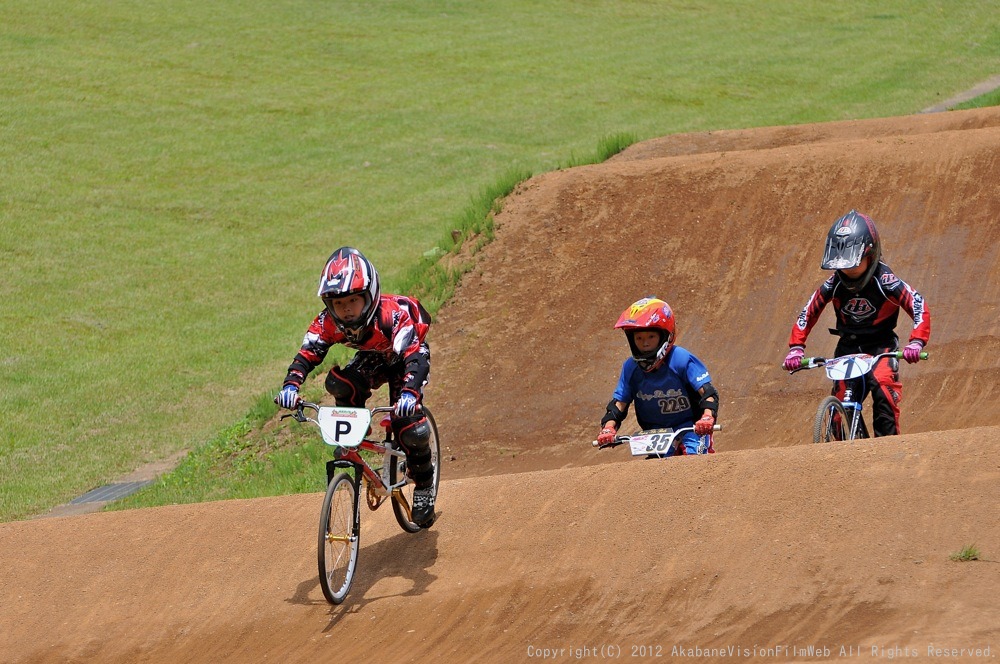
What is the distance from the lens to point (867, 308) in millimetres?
10656

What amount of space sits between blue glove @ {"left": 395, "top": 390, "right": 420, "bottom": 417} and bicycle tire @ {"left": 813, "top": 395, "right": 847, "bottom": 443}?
148 inches

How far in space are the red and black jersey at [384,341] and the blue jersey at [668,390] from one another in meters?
2.12

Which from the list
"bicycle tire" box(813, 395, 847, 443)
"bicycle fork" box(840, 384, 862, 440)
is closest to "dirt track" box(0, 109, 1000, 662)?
"bicycle tire" box(813, 395, 847, 443)

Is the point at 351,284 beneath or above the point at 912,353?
above

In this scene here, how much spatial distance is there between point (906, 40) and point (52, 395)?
111 feet

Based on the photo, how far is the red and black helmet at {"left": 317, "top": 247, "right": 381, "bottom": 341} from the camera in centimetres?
816

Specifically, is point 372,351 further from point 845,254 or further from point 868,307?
point 868,307

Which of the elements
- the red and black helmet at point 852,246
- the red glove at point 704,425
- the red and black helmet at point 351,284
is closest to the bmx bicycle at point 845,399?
the red and black helmet at point 852,246

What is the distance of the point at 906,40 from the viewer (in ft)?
138

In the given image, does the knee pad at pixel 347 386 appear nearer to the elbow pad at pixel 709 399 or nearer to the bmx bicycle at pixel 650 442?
the bmx bicycle at pixel 650 442

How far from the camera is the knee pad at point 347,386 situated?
8.67 metres

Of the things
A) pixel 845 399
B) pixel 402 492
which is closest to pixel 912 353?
pixel 845 399

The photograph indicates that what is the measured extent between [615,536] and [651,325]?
199cm

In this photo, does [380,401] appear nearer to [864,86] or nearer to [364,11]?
[864,86]
